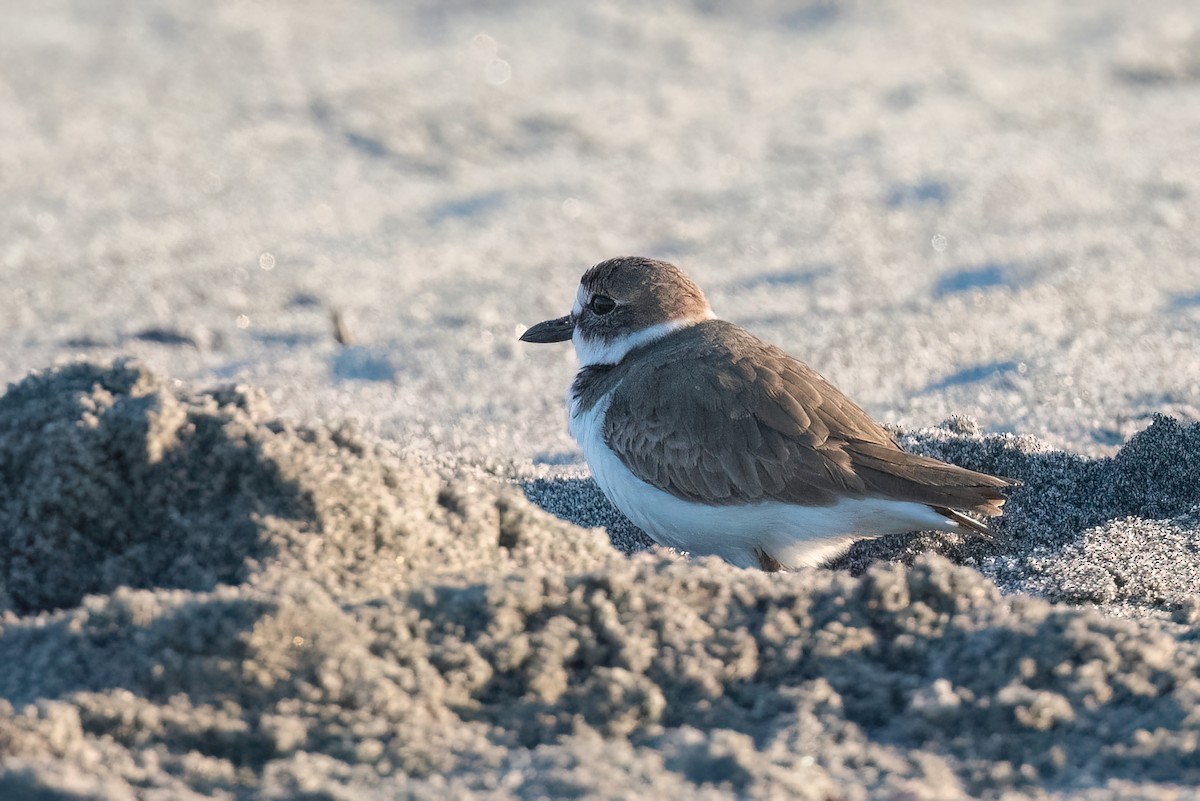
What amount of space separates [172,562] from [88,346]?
2792 millimetres

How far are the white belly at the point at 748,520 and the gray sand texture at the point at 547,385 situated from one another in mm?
157

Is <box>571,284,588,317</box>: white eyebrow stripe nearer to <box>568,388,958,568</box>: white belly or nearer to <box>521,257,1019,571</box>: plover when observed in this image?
<box>521,257,1019,571</box>: plover

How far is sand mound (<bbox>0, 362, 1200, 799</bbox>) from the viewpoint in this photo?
6.16 feet

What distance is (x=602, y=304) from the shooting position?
4.06 metres

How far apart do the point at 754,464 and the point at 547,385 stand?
1651mm

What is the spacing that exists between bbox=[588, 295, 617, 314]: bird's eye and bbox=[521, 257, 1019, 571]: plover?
0.36 meters

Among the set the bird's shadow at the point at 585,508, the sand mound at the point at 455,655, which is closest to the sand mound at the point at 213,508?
the sand mound at the point at 455,655

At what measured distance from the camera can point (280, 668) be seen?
203 cm

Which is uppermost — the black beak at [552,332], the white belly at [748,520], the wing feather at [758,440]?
the black beak at [552,332]

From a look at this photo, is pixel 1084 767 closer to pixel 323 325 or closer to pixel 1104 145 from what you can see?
pixel 323 325

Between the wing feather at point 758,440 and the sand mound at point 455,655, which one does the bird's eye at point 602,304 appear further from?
the sand mound at point 455,655

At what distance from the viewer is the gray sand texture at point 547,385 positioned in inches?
78.2

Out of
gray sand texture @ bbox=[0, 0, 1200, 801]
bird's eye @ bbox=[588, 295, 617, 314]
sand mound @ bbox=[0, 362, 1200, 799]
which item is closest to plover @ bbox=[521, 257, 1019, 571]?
gray sand texture @ bbox=[0, 0, 1200, 801]

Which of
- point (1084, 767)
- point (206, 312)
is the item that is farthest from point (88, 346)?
point (1084, 767)
